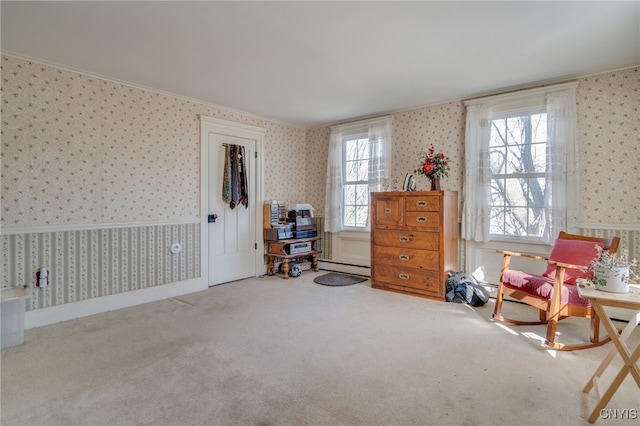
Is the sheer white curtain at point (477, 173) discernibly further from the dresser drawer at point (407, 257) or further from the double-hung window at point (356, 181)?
the double-hung window at point (356, 181)

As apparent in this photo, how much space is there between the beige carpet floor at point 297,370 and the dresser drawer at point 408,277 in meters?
0.43

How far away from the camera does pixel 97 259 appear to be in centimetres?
332

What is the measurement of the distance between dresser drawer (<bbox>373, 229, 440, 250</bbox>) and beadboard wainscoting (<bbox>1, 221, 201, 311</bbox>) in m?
2.37

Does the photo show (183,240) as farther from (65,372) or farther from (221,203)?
(65,372)

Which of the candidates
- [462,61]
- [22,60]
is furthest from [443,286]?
[22,60]

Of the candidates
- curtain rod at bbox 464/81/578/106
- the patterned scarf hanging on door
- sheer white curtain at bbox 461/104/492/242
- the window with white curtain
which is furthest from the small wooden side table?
the patterned scarf hanging on door

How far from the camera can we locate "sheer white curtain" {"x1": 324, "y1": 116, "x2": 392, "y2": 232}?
466 cm

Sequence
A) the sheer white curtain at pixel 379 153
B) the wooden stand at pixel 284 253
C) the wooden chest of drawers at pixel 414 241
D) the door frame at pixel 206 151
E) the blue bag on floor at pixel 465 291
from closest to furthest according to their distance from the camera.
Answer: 1. the blue bag on floor at pixel 465 291
2. the wooden chest of drawers at pixel 414 241
3. the door frame at pixel 206 151
4. the sheer white curtain at pixel 379 153
5. the wooden stand at pixel 284 253

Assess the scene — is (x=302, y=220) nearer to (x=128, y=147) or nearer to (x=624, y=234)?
(x=128, y=147)

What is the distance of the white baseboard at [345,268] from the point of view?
497 cm

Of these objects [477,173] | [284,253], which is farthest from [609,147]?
[284,253]

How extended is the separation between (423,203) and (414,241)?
468 mm

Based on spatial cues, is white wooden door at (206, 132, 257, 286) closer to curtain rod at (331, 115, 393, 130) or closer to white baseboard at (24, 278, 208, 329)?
white baseboard at (24, 278, 208, 329)

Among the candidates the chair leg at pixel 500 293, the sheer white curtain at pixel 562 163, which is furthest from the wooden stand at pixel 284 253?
the sheer white curtain at pixel 562 163
